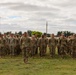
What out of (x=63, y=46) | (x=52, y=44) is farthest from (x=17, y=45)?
(x=63, y=46)

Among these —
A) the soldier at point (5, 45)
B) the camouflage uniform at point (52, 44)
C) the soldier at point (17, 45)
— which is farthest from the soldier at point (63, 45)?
the soldier at point (5, 45)

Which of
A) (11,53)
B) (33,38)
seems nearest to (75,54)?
(33,38)

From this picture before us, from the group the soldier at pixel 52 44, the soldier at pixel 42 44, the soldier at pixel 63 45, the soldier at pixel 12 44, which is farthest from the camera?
the soldier at pixel 12 44

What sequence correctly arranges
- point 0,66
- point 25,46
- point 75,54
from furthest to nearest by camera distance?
point 75,54
point 25,46
point 0,66

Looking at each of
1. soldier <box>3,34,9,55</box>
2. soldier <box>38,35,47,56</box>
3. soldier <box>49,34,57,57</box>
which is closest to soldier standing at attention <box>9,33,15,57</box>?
soldier <box>3,34,9,55</box>

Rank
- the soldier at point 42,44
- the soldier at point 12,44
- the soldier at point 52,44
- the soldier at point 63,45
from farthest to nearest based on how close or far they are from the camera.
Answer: the soldier at point 12,44
the soldier at point 42,44
the soldier at point 52,44
the soldier at point 63,45

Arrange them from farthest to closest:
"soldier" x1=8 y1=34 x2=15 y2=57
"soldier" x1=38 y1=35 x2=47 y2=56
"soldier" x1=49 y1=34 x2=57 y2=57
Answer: "soldier" x1=8 y1=34 x2=15 y2=57
"soldier" x1=38 y1=35 x2=47 y2=56
"soldier" x1=49 y1=34 x2=57 y2=57

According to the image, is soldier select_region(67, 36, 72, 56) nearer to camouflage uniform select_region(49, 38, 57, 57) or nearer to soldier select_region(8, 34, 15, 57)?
camouflage uniform select_region(49, 38, 57, 57)

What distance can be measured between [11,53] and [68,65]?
7.79 metres

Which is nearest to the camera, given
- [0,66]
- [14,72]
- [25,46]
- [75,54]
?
[14,72]

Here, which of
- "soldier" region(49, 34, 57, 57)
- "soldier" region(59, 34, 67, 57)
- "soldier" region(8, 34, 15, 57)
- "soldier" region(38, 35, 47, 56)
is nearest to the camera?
"soldier" region(59, 34, 67, 57)

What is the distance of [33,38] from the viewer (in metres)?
27.6

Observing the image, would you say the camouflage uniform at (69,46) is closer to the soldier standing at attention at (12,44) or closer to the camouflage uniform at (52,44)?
the camouflage uniform at (52,44)

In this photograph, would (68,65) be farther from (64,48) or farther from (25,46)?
(64,48)
